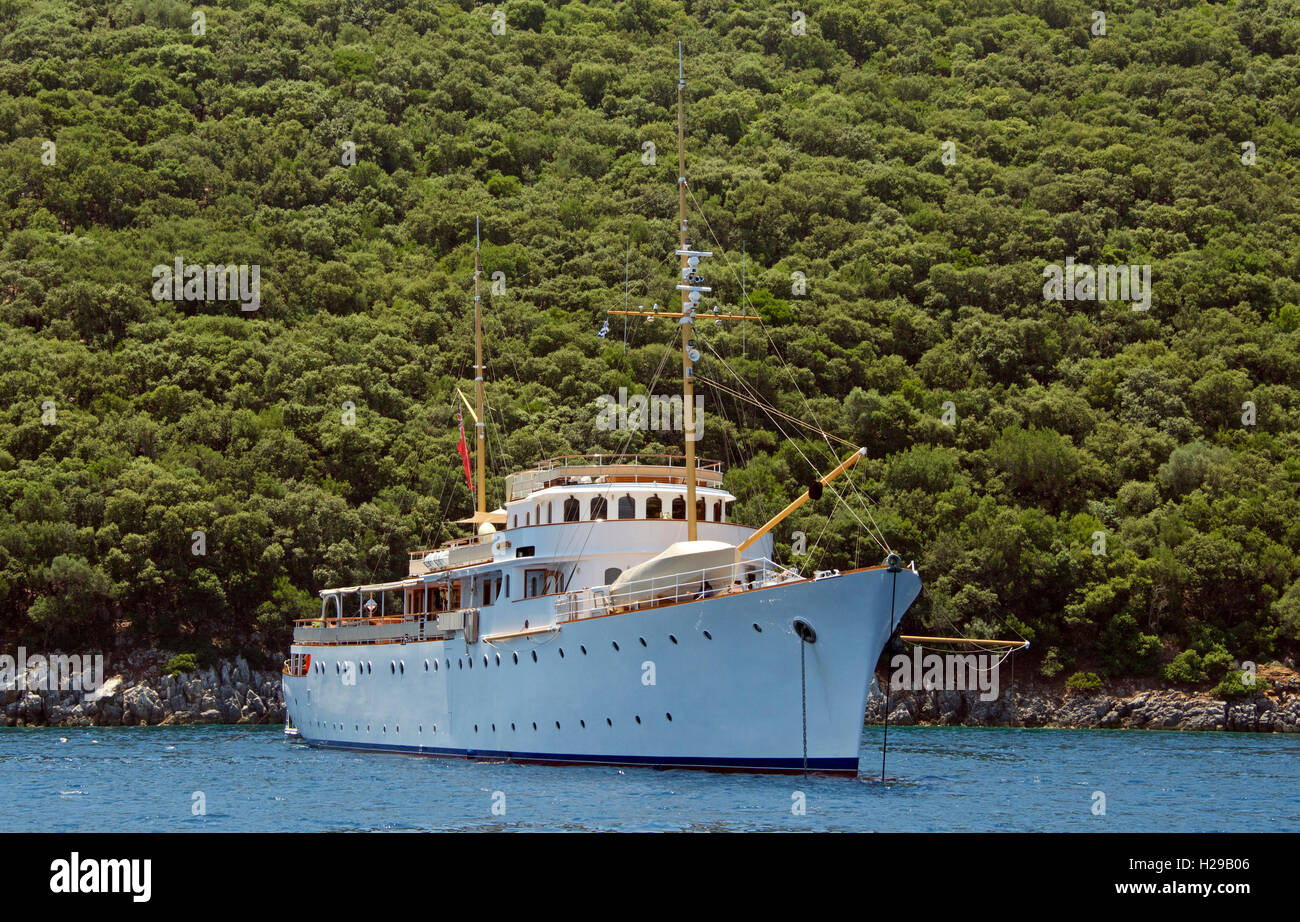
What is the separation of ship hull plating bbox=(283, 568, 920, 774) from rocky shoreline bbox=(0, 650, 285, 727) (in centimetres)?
2920

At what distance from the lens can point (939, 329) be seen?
85.5 meters

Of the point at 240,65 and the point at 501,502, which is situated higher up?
the point at 240,65

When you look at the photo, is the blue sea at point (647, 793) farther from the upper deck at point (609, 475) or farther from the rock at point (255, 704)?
the rock at point (255, 704)

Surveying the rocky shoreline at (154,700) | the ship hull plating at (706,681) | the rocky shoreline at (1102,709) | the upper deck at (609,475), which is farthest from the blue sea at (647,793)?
the rocky shoreline at (154,700)

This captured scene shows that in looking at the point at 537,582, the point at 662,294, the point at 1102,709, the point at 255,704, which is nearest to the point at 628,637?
the point at 537,582

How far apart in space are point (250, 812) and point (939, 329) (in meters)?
65.0

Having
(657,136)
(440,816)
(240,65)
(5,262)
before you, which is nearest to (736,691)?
(440,816)

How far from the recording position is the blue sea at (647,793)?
984 inches

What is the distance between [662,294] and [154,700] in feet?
130

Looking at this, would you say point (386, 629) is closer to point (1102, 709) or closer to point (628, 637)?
point (628, 637)

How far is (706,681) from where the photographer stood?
30141mm

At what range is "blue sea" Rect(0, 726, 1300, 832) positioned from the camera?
82.0ft

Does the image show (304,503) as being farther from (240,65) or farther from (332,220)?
(240,65)

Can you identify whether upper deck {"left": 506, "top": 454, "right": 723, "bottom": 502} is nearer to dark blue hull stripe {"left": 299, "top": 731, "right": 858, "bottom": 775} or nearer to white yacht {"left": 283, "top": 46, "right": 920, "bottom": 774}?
white yacht {"left": 283, "top": 46, "right": 920, "bottom": 774}
